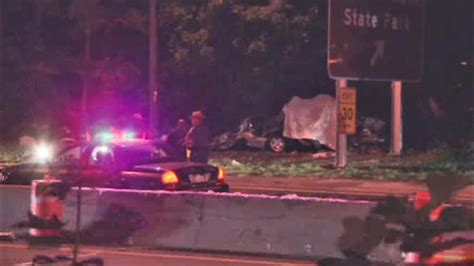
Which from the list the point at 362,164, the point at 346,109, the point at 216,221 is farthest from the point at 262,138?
the point at 216,221

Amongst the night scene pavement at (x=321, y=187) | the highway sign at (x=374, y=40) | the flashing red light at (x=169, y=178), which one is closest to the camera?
the flashing red light at (x=169, y=178)

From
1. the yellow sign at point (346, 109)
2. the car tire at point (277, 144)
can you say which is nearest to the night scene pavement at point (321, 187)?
the yellow sign at point (346, 109)

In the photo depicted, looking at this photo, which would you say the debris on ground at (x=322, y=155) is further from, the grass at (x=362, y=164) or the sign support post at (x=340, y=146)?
the sign support post at (x=340, y=146)

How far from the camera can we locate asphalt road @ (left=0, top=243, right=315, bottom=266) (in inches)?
396

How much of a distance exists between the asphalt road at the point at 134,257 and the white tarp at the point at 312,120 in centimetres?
2043

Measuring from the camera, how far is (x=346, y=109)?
24938 millimetres

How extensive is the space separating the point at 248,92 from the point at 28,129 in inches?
354

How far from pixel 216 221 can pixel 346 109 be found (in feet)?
47.1

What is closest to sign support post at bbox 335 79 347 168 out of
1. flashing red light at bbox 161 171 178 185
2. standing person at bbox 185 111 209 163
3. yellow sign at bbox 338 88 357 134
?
yellow sign at bbox 338 88 357 134

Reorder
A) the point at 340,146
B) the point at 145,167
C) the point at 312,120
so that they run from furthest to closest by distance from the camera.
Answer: the point at 312,120, the point at 340,146, the point at 145,167

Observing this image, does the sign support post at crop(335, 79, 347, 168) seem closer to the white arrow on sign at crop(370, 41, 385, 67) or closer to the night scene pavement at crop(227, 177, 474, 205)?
the white arrow on sign at crop(370, 41, 385, 67)

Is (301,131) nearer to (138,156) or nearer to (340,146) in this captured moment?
(340,146)

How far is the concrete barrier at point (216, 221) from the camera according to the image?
34.2 ft

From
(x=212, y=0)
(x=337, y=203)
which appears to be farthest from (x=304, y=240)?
(x=212, y=0)
